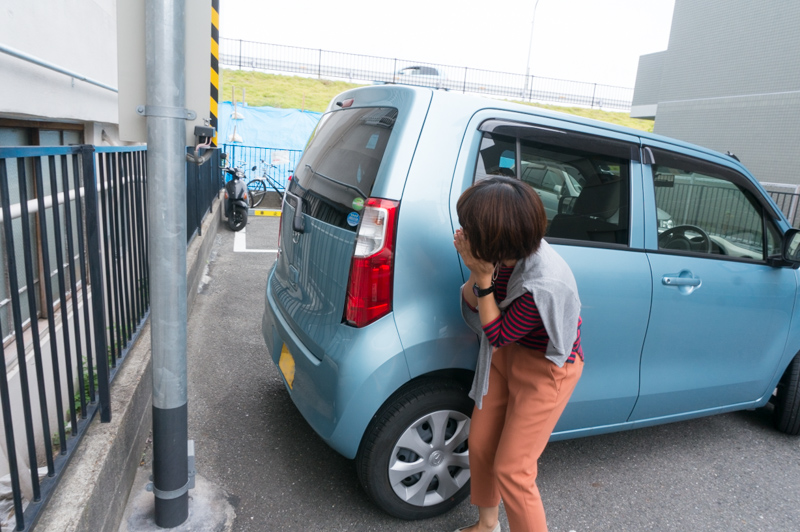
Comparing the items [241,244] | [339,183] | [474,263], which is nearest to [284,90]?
[241,244]

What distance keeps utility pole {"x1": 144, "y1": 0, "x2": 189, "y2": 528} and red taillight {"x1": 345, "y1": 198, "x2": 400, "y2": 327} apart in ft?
2.20

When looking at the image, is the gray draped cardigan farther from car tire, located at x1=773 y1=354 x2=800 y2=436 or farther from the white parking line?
the white parking line

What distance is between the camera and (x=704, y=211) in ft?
10.3

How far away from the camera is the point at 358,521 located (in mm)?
2492

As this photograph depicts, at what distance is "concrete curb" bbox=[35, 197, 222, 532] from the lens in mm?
1774

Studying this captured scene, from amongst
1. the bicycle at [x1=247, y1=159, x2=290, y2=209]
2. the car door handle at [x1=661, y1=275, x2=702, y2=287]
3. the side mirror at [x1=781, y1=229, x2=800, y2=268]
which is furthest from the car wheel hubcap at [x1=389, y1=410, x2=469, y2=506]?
the bicycle at [x1=247, y1=159, x2=290, y2=209]

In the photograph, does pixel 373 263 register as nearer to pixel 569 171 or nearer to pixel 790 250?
pixel 569 171

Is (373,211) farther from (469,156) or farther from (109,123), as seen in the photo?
(109,123)

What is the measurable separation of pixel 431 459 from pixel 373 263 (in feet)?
3.10

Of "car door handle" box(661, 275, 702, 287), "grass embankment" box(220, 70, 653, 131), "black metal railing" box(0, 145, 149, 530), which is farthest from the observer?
"grass embankment" box(220, 70, 653, 131)

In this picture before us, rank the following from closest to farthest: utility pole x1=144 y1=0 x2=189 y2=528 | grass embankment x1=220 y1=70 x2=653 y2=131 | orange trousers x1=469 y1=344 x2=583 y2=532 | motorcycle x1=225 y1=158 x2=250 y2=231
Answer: utility pole x1=144 y1=0 x2=189 y2=528, orange trousers x1=469 y1=344 x2=583 y2=532, motorcycle x1=225 y1=158 x2=250 y2=231, grass embankment x1=220 y1=70 x2=653 y2=131

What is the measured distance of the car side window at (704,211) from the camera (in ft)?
9.34

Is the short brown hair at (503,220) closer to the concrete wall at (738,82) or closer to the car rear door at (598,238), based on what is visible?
the car rear door at (598,238)

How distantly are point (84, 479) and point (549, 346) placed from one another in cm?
173
